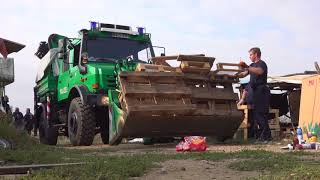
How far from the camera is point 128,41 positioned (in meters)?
12.7

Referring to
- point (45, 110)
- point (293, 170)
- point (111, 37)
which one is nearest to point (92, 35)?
point (111, 37)

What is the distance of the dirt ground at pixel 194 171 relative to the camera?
5426mm

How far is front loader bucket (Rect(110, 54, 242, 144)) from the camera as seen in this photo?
32.3 feet

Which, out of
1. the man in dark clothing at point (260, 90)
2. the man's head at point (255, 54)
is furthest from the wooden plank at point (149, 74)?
the man's head at point (255, 54)

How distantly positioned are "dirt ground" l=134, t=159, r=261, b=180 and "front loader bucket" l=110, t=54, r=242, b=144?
3.42m

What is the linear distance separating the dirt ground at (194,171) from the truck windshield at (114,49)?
6098 millimetres

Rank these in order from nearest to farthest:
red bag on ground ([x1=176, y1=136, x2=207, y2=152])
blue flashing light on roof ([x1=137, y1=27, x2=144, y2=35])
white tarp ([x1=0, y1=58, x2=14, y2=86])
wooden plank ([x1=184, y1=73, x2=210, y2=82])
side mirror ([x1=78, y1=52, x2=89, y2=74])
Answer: red bag on ground ([x1=176, y1=136, x2=207, y2=152]) → wooden plank ([x1=184, y1=73, x2=210, y2=82]) → side mirror ([x1=78, y1=52, x2=89, y2=74]) → blue flashing light on roof ([x1=137, y1=27, x2=144, y2=35]) → white tarp ([x1=0, y1=58, x2=14, y2=86])

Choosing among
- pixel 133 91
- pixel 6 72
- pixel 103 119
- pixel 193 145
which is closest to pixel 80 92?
pixel 103 119

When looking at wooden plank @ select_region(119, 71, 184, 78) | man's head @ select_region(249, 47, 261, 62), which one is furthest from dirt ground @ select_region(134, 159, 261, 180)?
man's head @ select_region(249, 47, 261, 62)

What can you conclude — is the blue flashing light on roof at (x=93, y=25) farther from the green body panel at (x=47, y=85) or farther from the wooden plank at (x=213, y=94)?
the wooden plank at (x=213, y=94)

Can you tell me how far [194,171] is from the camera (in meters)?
5.77

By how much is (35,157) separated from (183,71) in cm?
422

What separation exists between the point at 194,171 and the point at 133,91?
4218 millimetres

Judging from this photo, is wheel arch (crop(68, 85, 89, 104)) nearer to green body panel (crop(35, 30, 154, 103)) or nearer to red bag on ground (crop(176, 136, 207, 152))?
green body panel (crop(35, 30, 154, 103))
